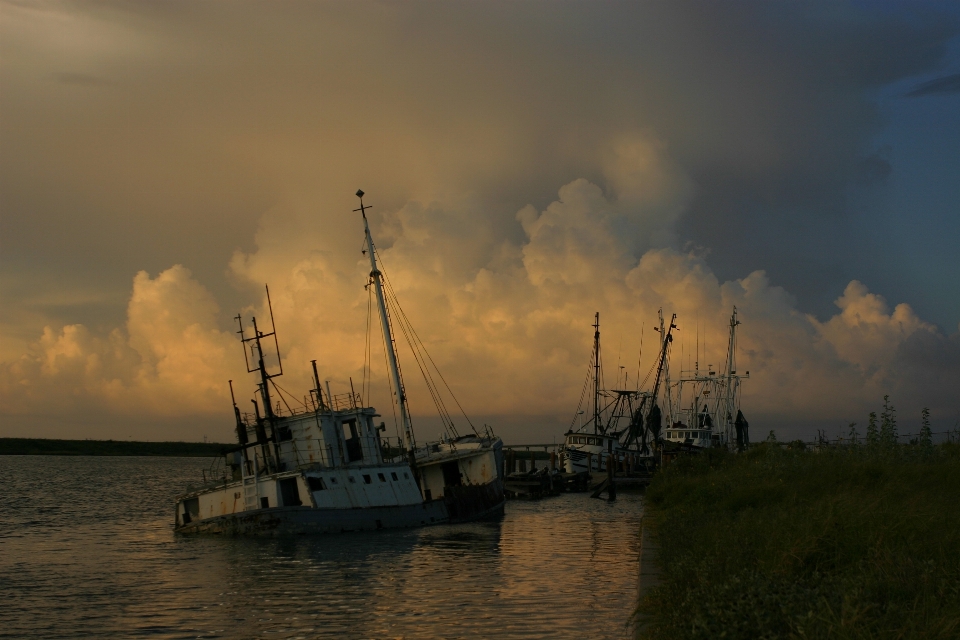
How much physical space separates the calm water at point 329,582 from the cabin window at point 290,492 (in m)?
2.27

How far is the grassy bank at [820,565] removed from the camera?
981 cm

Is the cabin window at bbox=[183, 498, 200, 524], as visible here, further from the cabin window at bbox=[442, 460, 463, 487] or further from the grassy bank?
the grassy bank

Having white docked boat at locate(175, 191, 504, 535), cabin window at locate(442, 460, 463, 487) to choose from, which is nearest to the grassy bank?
white docked boat at locate(175, 191, 504, 535)

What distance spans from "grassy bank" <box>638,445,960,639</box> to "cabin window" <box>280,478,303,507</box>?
18161 millimetres

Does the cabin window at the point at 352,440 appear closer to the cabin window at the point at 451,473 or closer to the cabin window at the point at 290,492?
the cabin window at the point at 290,492

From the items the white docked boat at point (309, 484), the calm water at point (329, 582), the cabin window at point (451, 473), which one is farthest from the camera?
the cabin window at point (451, 473)

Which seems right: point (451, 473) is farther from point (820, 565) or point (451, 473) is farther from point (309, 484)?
point (820, 565)

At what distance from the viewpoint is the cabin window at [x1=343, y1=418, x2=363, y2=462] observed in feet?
133

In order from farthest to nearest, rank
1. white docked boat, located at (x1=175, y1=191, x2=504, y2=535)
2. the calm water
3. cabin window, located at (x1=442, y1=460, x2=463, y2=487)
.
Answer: cabin window, located at (x1=442, y1=460, x2=463, y2=487), white docked boat, located at (x1=175, y1=191, x2=504, y2=535), the calm water

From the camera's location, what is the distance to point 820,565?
551 inches

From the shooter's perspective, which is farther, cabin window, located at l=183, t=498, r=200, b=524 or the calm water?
cabin window, located at l=183, t=498, r=200, b=524

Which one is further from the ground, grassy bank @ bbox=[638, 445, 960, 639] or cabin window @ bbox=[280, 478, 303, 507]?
grassy bank @ bbox=[638, 445, 960, 639]

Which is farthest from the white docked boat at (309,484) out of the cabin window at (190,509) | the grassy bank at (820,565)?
the grassy bank at (820,565)

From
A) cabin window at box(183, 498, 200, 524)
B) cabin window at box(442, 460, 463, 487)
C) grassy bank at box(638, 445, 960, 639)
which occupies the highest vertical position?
grassy bank at box(638, 445, 960, 639)
